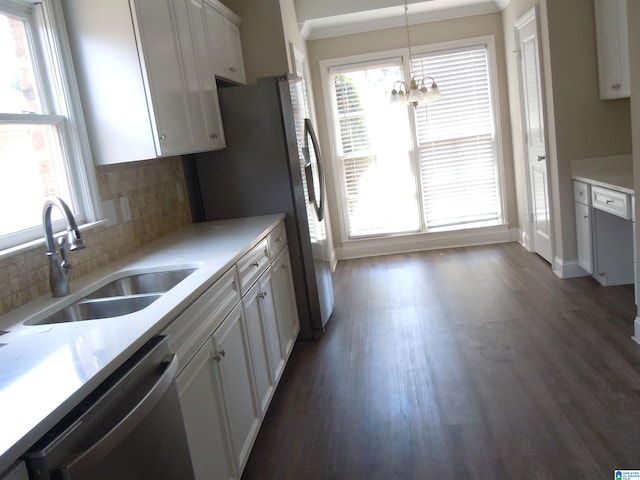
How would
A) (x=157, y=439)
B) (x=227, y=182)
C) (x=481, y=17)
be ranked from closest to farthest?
1. (x=157, y=439)
2. (x=227, y=182)
3. (x=481, y=17)

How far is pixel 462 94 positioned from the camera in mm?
5781

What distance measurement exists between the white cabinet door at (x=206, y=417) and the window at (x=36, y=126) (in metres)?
0.86

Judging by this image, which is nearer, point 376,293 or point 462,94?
point 376,293

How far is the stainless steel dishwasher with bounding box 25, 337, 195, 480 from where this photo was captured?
1.10 meters

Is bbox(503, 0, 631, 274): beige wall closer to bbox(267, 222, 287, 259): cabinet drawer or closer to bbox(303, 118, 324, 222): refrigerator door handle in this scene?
bbox(303, 118, 324, 222): refrigerator door handle

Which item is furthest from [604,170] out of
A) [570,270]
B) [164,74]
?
A: [164,74]

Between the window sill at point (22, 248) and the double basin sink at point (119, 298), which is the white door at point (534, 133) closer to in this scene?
the double basin sink at point (119, 298)

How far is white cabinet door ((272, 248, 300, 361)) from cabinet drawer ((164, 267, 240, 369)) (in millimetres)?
821

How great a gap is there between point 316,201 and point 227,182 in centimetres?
64

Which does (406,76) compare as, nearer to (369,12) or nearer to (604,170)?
(369,12)

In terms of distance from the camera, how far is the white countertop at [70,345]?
3.71ft

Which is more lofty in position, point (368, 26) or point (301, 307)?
point (368, 26)

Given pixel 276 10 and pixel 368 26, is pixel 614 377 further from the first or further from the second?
pixel 368 26

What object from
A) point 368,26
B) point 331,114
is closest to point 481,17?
point 368,26
